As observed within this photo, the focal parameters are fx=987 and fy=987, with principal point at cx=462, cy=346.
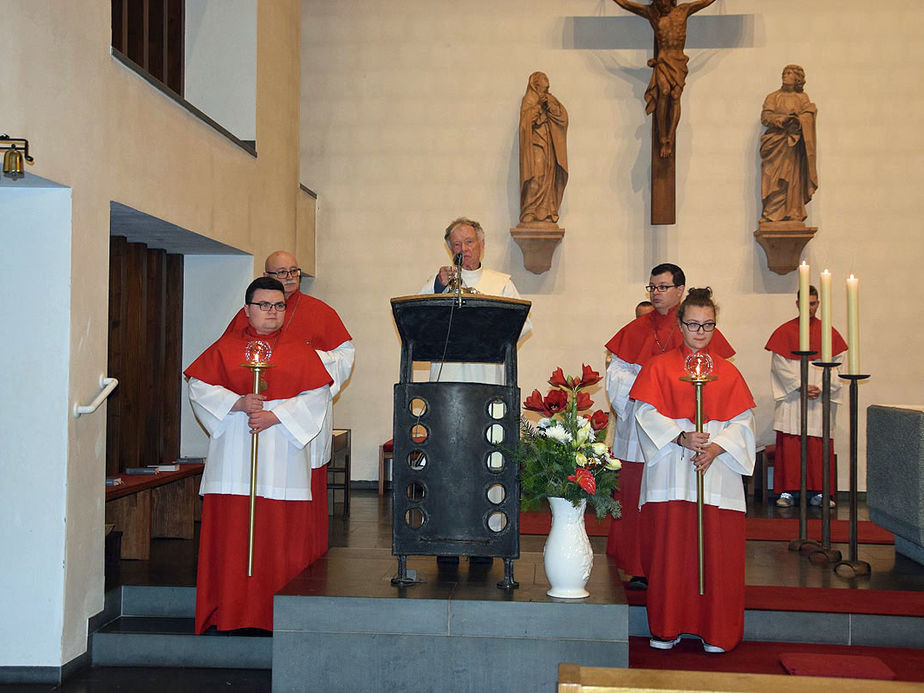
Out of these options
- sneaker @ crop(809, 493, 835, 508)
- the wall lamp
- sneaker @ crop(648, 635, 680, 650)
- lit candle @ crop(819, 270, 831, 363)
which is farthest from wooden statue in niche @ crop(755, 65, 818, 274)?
the wall lamp

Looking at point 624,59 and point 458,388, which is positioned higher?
point 624,59

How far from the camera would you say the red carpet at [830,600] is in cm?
504

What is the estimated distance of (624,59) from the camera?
32.9ft

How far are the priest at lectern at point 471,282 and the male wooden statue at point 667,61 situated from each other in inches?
173

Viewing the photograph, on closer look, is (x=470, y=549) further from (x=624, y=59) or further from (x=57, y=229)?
(x=624, y=59)

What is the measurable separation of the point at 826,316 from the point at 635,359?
1.10 m

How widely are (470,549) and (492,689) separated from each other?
58 cm

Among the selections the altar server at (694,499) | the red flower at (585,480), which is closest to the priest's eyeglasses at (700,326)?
the altar server at (694,499)

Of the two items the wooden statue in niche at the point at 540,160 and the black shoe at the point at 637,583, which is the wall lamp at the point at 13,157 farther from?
the wooden statue in niche at the point at 540,160

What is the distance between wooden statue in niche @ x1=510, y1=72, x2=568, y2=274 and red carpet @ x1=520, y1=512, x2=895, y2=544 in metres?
3.08

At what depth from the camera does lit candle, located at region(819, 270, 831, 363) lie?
217 inches

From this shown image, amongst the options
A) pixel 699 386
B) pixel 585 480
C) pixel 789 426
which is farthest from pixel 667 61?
pixel 585 480

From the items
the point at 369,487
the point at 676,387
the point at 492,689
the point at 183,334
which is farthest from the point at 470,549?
the point at 369,487

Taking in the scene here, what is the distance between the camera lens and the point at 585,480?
4125mm
